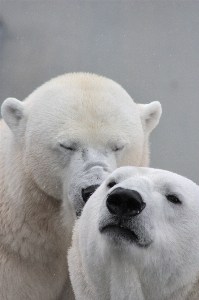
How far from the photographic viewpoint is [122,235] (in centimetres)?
255

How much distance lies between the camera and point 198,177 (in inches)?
279

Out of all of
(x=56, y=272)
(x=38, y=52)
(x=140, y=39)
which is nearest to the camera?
(x=56, y=272)

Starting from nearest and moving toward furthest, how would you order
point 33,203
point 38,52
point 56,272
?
1. point 33,203
2. point 56,272
3. point 38,52

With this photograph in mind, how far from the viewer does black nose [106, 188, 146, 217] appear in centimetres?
249

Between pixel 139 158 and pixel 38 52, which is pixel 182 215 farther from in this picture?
pixel 38 52

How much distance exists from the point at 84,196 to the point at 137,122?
2.71ft

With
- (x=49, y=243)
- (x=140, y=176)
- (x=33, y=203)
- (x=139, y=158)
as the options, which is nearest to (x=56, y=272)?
(x=49, y=243)

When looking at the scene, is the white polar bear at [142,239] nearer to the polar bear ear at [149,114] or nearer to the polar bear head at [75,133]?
the polar bear head at [75,133]

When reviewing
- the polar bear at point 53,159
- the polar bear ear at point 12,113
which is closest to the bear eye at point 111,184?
the polar bear at point 53,159

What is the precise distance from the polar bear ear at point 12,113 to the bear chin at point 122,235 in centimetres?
166

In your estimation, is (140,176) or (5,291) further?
(5,291)

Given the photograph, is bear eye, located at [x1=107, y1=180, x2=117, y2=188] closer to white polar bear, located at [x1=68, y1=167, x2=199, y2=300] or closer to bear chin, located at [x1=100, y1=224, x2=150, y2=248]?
white polar bear, located at [x1=68, y1=167, x2=199, y2=300]

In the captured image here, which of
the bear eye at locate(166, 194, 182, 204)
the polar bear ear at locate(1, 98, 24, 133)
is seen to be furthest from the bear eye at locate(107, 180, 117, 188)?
the polar bear ear at locate(1, 98, 24, 133)

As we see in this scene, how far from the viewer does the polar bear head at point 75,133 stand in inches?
142
